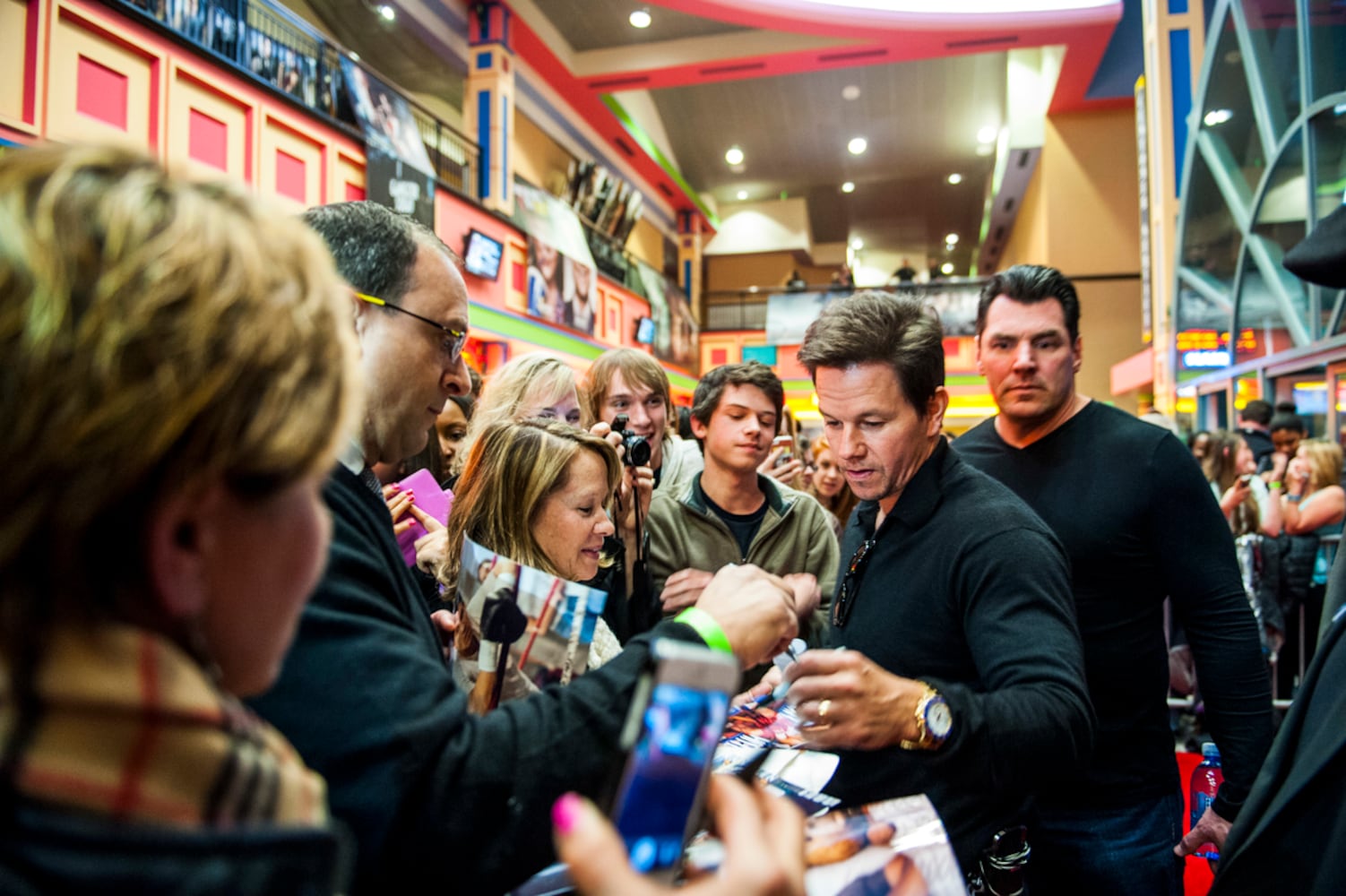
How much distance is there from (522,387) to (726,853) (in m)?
2.32

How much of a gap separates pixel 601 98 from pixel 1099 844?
13.8 m

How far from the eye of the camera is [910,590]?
1290 millimetres

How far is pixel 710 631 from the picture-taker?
2.86 ft

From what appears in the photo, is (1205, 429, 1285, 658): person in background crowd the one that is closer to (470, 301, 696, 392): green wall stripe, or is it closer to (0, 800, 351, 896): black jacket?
(0, 800, 351, 896): black jacket

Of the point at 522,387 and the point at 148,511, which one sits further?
the point at 522,387

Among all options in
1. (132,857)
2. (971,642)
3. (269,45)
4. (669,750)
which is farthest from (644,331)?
(132,857)

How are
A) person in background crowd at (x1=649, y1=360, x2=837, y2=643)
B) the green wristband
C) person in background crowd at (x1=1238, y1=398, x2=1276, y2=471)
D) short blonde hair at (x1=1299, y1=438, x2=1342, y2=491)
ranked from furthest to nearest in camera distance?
person in background crowd at (x1=1238, y1=398, x2=1276, y2=471) → short blonde hair at (x1=1299, y1=438, x2=1342, y2=491) → person in background crowd at (x1=649, y1=360, x2=837, y2=643) → the green wristband

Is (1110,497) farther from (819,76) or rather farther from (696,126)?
(696,126)

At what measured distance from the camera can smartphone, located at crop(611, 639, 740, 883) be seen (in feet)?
1.74

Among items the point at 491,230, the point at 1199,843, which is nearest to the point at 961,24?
the point at 491,230

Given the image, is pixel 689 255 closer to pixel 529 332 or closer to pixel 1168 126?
pixel 529 332

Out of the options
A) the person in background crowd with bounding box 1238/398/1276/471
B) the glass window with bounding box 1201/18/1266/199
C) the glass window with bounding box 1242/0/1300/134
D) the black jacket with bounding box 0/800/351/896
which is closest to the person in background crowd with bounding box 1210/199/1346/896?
the black jacket with bounding box 0/800/351/896

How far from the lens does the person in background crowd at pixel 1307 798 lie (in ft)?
3.28

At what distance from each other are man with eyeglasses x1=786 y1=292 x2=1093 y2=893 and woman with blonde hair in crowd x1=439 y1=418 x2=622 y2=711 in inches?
23.3
